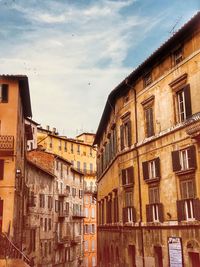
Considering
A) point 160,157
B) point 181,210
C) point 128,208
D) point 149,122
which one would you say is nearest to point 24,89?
point 149,122

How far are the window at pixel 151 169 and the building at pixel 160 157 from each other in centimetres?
5

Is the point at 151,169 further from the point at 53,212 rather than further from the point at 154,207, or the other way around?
the point at 53,212

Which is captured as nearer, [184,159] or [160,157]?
[184,159]

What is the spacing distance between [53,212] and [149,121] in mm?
31585

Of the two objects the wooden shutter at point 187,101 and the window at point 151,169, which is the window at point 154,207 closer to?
the window at point 151,169

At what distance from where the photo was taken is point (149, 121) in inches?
Answer: 827

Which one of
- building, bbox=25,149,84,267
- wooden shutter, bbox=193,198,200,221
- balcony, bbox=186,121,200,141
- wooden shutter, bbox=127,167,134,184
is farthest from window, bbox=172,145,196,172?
building, bbox=25,149,84,267

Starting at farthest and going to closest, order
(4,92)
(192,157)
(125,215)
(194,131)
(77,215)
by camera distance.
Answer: (77,215)
(4,92)
(125,215)
(192,157)
(194,131)

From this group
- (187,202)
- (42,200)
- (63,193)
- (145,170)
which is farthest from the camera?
(63,193)

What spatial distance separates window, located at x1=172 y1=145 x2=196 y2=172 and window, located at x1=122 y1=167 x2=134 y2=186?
187 inches

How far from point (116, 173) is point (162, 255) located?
7906mm

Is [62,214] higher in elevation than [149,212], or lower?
higher

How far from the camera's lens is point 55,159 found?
50.6 meters

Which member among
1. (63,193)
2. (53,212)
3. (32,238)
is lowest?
(32,238)
